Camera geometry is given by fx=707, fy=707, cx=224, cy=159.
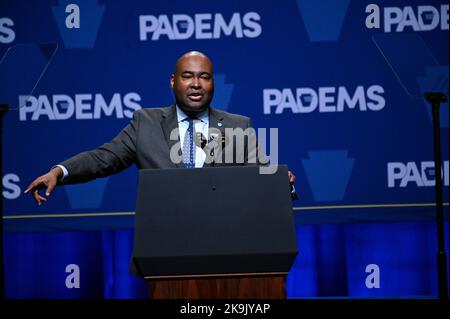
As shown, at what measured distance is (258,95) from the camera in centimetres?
440

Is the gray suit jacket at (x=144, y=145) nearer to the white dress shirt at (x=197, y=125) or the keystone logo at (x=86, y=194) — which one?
the white dress shirt at (x=197, y=125)

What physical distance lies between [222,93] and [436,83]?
4.38 ft

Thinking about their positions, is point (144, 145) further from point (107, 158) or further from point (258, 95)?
point (258, 95)

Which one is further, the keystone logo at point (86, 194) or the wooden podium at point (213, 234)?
the keystone logo at point (86, 194)

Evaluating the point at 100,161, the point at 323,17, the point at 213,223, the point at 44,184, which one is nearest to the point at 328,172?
the point at 323,17

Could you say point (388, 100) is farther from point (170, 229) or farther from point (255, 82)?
point (170, 229)

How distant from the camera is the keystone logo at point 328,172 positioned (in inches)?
173

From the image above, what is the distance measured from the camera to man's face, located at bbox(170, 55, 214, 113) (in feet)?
9.62

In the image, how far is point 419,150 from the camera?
14.5 feet

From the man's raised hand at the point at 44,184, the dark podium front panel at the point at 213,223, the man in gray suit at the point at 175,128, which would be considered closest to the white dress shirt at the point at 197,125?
the man in gray suit at the point at 175,128

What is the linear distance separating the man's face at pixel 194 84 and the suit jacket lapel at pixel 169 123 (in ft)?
0.17

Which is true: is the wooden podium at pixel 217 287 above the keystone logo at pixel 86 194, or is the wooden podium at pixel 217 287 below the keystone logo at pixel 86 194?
below

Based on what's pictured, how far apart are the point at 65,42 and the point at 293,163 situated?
1.60 m
